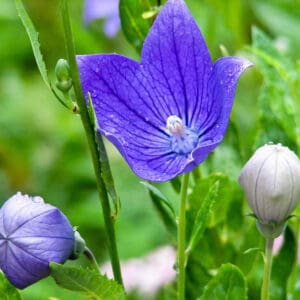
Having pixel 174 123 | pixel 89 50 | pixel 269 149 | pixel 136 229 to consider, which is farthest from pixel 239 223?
pixel 89 50

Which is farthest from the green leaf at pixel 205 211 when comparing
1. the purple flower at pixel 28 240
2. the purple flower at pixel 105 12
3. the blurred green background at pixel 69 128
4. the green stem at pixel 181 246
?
the blurred green background at pixel 69 128

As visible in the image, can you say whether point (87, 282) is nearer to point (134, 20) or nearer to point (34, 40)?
point (34, 40)

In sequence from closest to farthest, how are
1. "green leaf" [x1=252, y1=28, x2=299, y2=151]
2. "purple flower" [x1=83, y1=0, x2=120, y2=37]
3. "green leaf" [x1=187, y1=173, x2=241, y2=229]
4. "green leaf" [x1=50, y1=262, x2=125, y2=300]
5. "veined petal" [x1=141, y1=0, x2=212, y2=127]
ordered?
1. "green leaf" [x1=50, y1=262, x2=125, y2=300]
2. "veined petal" [x1=141, y1=0, x2=212, y2=127]
3. "green leaf" [x1=187, y1=173, x2=241, y2=229]
4. "green leaf" [x1=252, y1=28, x2=299, y2=151]
5. "purple flower" [x1=83, y1=0, x2=120, y2=37]

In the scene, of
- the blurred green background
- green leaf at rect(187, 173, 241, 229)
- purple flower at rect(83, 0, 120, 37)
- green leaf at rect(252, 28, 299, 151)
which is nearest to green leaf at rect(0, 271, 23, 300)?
green leaf at rect(187, 173, 241, 229)

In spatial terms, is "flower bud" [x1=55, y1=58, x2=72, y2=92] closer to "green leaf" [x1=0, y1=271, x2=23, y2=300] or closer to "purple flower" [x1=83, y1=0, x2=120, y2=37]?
"green leaf" [x1=0, y1=271, x2=23, y2=300]

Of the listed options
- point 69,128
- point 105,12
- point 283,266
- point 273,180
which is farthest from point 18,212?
point 69,128

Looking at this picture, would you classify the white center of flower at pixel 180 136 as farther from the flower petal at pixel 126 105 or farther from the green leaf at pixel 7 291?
the green leaf at pixel 7 291
